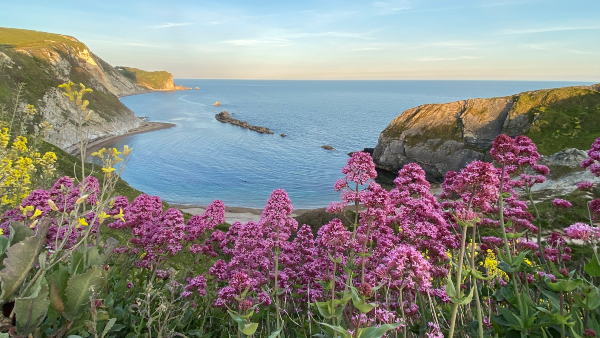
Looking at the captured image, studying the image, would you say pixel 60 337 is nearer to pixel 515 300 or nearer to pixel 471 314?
pixel 515 300

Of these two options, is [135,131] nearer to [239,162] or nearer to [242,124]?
[242,124]

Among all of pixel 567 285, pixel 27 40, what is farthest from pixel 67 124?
pixel 27 40

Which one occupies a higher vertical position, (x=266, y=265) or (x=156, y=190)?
(x=266, y=265)

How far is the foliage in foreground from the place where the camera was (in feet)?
8.00

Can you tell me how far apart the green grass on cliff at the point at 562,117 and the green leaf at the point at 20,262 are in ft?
176

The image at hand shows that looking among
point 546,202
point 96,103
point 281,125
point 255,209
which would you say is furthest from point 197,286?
point 281,125

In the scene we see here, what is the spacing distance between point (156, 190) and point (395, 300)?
51.8m

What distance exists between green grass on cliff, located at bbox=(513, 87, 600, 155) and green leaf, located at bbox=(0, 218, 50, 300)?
53493 mm

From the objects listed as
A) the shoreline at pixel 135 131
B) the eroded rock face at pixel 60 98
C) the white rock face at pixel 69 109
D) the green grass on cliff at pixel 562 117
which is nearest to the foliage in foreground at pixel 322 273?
the green grass on cliff at pixel 562 117

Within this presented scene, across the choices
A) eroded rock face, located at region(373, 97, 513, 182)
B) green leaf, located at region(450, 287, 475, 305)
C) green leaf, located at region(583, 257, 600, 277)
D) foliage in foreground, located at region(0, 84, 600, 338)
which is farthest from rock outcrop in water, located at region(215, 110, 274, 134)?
green leaf, located at region(450, 287, 475, 305)

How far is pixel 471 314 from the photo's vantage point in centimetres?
407

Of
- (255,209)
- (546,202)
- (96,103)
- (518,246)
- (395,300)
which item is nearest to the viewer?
(395,300)

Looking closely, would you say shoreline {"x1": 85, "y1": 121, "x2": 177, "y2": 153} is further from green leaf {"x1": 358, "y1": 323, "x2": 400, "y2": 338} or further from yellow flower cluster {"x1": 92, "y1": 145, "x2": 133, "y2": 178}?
green leaf {"x1": 358, "y1": 323, "x2": 400, "y2": 338}

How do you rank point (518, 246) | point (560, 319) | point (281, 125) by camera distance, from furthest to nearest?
point (281, 125)
point (518, 246)
point (560, 319)
